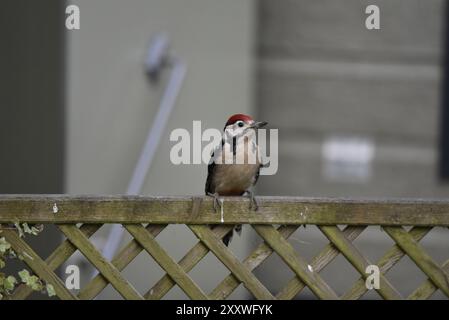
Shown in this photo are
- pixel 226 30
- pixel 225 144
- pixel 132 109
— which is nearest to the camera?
pixel 225 144

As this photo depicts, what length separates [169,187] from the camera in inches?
227

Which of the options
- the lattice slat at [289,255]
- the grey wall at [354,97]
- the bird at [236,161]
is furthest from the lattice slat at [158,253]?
the grey wall at [354,97]

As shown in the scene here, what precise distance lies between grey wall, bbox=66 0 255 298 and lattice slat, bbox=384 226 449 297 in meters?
2.06

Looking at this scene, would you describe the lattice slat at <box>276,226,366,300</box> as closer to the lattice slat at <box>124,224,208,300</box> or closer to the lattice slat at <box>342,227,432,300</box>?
the lattice slat at <box>342,227,432,300</box>

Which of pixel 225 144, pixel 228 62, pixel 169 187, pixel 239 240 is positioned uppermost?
pixel 228 62

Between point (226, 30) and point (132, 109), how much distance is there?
116 centimetres

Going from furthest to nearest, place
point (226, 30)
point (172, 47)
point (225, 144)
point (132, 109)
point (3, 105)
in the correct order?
point (226, 30), point (172, 47), point (132, 109), point (3, 105), point (225, 144)

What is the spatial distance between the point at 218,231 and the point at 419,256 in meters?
0.69

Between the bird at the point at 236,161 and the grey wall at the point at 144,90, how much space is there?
982 millimetres

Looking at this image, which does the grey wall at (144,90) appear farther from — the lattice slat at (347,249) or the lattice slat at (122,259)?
the lattice slat at (347,249)

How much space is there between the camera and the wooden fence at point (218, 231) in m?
2.87

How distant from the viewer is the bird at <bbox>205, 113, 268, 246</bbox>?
3814mm
